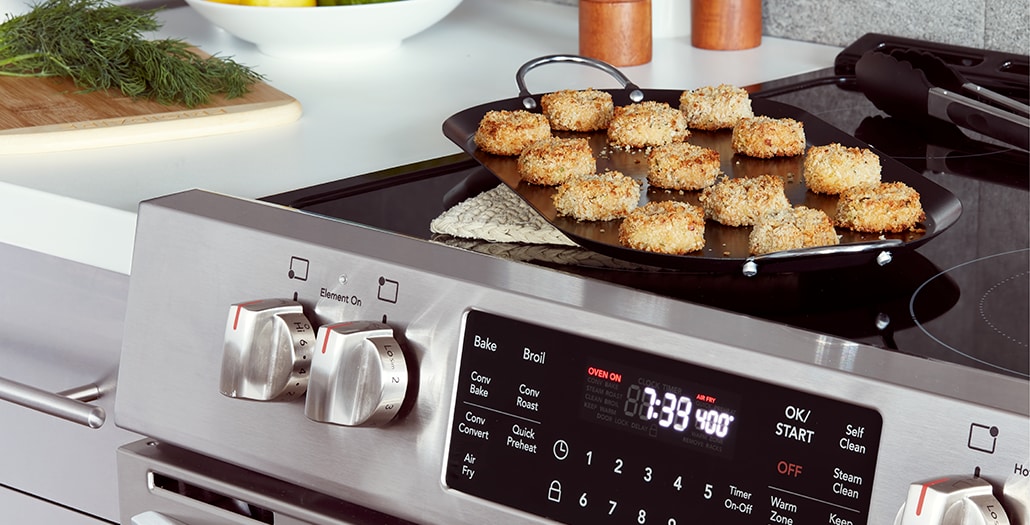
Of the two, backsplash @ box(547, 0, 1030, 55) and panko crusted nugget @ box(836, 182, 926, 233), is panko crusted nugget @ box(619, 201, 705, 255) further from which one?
backsplash @ box(547, 0, 1030, 55)

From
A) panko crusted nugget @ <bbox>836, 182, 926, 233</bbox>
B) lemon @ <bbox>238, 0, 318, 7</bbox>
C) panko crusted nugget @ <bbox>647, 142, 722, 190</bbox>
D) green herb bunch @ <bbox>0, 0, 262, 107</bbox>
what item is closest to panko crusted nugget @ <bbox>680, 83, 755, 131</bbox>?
panko crusted nugget @ <bbox>647, 142, 722, 190</bbox>

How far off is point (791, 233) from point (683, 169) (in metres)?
0.15

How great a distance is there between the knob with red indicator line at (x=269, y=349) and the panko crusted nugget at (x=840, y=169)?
1.25 ft

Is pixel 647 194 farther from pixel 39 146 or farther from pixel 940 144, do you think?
pixel 39 146

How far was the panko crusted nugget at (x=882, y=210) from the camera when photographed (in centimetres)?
80

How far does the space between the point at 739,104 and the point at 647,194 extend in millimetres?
188

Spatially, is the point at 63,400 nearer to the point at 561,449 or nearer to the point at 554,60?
the point at 561,449

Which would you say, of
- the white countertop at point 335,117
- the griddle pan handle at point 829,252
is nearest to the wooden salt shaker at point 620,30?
the white countertop at point 335,117

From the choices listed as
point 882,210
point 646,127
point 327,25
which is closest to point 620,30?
point 327,25

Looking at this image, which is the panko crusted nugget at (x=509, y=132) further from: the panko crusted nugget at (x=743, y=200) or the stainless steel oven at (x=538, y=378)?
the panko crusted nugget at (x=743, y=200)

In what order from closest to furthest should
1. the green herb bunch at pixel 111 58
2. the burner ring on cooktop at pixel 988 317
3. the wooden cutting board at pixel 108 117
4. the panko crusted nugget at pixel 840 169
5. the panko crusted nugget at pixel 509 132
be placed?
the burner ring on cooktop at pixel 988 317 → the panko crusted nugget at pixel 840 169 → the panko crusted nugget at pixel 509 132 → the wooden cutting board at pixel 108 117 → the green herb bunch at pixel 111 58

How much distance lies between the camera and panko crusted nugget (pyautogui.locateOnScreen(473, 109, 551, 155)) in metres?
0.98

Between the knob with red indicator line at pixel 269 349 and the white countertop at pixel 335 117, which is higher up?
the white countertop at pixel 335 117

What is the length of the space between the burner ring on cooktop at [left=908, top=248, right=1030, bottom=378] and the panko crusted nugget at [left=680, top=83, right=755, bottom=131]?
28 centimetres
